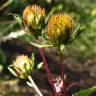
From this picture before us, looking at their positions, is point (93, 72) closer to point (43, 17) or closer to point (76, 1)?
point (76, 1)

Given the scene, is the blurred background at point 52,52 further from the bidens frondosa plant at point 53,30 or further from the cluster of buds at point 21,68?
the bidens frondosa plant at point 53,30

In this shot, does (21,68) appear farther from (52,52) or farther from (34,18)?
(52,52)

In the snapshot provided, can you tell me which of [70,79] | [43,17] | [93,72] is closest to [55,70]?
[70,79]

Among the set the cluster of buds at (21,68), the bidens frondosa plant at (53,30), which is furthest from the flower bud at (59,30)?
the cluster of buds at (21,68)

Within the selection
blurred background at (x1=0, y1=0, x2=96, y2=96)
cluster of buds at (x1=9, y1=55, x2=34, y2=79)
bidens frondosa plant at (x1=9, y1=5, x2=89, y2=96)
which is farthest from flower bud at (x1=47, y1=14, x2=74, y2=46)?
blurred background at (x1=0, y1=0, x2=96, y2=96)

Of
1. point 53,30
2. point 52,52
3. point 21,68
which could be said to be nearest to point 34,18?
point 53,30

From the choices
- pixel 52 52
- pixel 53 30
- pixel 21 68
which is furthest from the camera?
pixel 52 52

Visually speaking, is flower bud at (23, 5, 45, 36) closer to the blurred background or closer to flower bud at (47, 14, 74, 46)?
flower bud at (47, 14, 74, 46)
